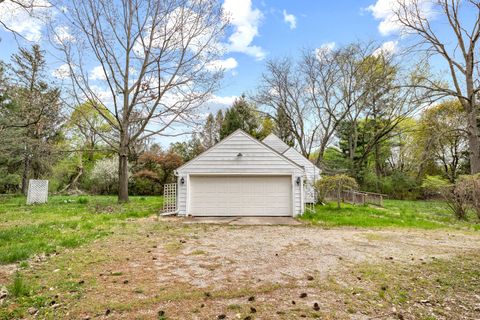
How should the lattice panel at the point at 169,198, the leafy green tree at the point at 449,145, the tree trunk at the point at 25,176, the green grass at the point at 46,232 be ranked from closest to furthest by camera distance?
the green grass at the point at 46,232, the lattice panel at the point at 169,198, the tree trunk at the point at 25,176, the leafy green tree at the point at 449,145

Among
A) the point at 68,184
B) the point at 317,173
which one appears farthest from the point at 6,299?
the point at 68,184

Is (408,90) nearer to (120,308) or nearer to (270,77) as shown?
(270,77)

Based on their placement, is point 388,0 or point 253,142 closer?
point 253,142

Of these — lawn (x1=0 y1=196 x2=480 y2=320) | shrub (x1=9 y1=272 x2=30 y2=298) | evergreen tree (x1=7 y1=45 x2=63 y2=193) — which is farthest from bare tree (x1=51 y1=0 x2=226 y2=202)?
shrub (x1=9 y1=272 x2=30 y2=298)

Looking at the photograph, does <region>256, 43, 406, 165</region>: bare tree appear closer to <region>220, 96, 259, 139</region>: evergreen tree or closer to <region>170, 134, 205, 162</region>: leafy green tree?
<region>220, 96, 259, 139</region>: evergreen tree

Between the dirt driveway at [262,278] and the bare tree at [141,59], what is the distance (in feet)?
32.6

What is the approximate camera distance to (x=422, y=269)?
468cm

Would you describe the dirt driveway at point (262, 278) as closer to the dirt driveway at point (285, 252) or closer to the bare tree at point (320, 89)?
the dirt driveway at point (285, 252)

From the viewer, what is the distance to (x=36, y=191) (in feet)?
47.4

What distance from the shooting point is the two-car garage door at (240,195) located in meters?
11.5

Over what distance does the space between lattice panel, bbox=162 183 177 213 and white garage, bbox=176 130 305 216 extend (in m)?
0.71

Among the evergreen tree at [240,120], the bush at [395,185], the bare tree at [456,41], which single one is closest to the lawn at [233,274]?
the bare tree at [456,41]

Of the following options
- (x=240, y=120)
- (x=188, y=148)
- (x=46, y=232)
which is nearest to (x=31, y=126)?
(x=46, y=232)

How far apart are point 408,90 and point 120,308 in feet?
77.6
